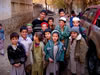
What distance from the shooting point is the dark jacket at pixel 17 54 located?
3755 mm

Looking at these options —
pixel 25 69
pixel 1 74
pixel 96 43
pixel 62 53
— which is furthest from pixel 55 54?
pixel 1 74

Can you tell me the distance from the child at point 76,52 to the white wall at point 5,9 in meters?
7.45

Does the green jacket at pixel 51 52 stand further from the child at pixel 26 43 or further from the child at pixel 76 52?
the child at pixel 26 43

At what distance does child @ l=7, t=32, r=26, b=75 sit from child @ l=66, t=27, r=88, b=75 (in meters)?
1.09

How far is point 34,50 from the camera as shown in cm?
410

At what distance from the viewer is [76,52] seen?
13.3 feet

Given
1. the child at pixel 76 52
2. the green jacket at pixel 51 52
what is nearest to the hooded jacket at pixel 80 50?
the child at pixel 76 52

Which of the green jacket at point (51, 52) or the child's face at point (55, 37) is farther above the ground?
the child's face at point (55, 37)

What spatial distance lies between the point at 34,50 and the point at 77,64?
103 cm

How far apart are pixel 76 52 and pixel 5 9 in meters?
8.39

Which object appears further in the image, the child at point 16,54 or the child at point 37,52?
the child at point 37,52

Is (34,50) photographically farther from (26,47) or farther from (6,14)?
(6,14)

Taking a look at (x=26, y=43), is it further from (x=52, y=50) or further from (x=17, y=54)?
(x=52, y=50)

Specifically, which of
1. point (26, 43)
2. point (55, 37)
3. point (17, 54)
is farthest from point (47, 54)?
point (17, 54)
